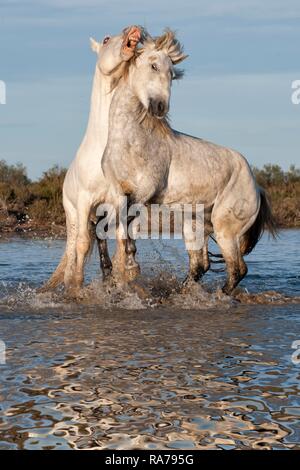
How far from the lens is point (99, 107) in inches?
344

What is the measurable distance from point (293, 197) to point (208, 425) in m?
23.6

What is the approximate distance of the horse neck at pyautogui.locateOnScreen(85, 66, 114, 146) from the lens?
339 inches

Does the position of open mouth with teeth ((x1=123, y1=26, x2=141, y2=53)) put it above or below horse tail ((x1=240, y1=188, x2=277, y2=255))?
above

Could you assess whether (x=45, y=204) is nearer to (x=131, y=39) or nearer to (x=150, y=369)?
(x=131, y=39)

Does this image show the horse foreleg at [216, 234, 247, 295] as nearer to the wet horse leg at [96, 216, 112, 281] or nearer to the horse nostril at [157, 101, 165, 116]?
the wet horse leg at [96, 216, 112, 281]

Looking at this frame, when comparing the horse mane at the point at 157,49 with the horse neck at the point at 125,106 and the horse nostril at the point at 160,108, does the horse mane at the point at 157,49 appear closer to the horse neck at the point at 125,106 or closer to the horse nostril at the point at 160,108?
the horse neck at the point at 125,106

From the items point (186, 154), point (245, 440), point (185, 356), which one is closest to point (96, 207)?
point (186, 154)

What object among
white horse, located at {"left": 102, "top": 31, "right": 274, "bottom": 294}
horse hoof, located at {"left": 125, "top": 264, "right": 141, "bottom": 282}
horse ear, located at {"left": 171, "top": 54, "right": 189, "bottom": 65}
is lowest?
horse hoof, located at {"left": 125, "top": 264, "right": 141, "bottom": 282}

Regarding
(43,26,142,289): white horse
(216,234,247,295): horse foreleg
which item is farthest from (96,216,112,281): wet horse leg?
(216,234,247,295): horse foreleg

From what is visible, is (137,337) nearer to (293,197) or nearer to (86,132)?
(86,132)

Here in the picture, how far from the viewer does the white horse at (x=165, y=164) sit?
7.95m

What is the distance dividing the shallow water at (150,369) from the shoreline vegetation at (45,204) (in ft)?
41.0

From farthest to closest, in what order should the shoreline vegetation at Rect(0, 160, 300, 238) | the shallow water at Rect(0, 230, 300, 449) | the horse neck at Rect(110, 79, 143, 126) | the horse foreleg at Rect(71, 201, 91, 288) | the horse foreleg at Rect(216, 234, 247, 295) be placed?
the shoreline vegetation at Rect(0, 160, 300, 238) < the horse foreleg at Rect(216, 234, 247, 295) < the horse foreleg at Rect(71, 201, 91, 288) < the horse neck at Rect(110, 79, 143, 126) < the shallow water at Rect(0, 230, 300, 449)

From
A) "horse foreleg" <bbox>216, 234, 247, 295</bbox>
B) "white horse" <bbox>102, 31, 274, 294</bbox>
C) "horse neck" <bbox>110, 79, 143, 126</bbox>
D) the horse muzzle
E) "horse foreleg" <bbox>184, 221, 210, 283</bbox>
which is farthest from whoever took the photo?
"horse foreleg" <bbox>184, 221, 210, 283</bbox>
